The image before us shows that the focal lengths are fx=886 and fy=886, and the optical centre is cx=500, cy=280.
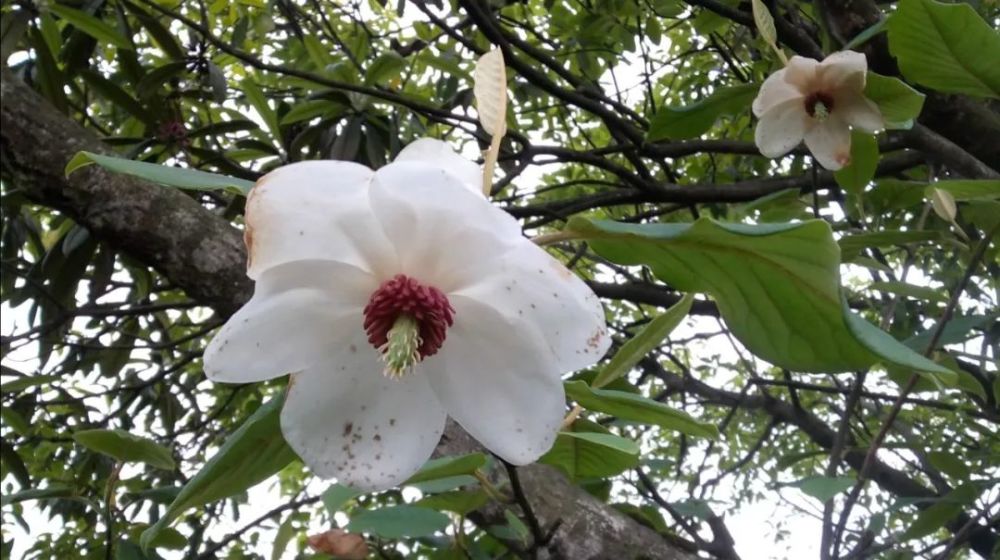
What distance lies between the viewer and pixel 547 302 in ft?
1.65

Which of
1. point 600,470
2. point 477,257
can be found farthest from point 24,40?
point 477,257

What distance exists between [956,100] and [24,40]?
190cm

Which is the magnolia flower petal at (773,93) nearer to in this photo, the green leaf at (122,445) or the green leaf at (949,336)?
the green leaf at (949,336)

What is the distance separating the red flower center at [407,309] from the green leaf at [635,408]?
0.09m

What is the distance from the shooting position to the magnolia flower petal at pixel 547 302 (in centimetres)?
49

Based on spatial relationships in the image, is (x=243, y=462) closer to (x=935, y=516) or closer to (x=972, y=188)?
(x=972, y=188)

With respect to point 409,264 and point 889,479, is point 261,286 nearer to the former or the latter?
point 409,264

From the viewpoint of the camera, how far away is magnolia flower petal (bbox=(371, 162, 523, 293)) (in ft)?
1.57

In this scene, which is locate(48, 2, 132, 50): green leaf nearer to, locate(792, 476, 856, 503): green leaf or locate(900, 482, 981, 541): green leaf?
locate(792, 476, 856, 503): green leaf

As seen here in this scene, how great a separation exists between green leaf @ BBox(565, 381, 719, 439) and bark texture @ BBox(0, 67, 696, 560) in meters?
0.41

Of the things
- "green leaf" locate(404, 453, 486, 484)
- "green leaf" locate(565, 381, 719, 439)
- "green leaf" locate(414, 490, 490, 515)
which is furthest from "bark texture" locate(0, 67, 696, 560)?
"green leaf" locate(565, 381, 719, 439)

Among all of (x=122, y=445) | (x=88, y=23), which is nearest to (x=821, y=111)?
(x=122, y=445)

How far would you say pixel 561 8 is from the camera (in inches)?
90.5

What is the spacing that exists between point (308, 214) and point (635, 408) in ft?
0.76
